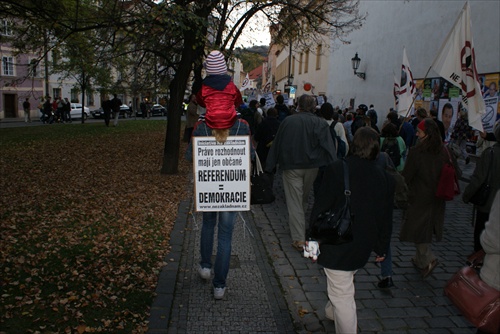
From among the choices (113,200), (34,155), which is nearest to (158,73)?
(34,155)

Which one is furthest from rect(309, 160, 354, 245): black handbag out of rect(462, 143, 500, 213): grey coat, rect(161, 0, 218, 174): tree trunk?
rect(161, 0, 218, 174): tree trunk

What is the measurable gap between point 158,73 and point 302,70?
26578mm

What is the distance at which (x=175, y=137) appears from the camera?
1050 cm

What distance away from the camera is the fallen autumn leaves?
13.2 feet

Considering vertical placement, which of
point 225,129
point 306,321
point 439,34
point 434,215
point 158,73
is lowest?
point 306,321

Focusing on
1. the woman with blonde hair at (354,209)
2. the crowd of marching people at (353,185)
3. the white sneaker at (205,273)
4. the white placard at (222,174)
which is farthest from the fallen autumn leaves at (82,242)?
the woman with blonde hair at (354,209)

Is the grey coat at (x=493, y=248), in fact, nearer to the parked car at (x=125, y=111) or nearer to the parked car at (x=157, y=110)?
the parked car at (x=125, y=111)

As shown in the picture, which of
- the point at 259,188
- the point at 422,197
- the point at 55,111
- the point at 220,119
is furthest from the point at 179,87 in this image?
the point at 55,111

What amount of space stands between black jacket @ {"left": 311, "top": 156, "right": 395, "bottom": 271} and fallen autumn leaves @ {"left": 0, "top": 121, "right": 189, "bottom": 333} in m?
1.82

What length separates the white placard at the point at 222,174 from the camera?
431 centimetres

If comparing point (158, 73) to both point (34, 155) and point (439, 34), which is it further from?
point (439, 34)

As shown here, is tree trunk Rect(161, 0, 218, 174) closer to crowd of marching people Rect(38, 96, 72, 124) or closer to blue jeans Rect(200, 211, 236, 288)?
blue jeans Rect(200, 211, 236, 288)

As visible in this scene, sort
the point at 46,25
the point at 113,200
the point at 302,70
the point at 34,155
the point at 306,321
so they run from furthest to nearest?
the point at 302,70 < the point at 34,155 < the point at 46,25 < the point at 113,200 < the point at 306,321

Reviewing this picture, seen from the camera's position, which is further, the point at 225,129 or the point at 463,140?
the point at 463,140
